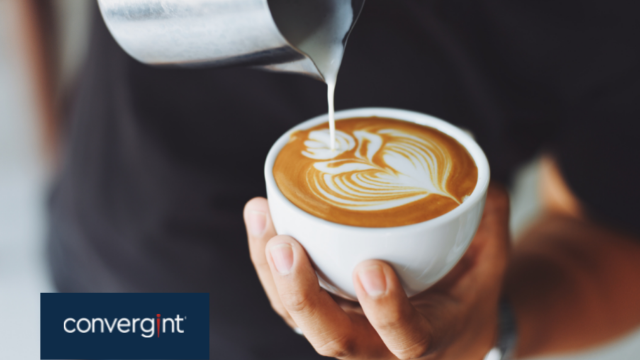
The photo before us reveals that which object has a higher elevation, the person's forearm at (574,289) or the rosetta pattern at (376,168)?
the rosetta pattern at (376,168)

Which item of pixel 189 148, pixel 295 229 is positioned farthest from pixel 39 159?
pixel 295 229

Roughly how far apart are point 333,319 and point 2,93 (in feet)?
8.37

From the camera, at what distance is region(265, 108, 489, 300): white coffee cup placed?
1.73 feet

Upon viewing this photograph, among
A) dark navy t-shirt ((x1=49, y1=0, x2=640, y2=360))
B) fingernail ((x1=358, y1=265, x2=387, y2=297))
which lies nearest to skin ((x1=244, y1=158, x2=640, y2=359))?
fingernail ((x1=358, y1=265, x2=387, y2=297))

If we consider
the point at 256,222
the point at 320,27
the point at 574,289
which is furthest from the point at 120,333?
the point at 574,289

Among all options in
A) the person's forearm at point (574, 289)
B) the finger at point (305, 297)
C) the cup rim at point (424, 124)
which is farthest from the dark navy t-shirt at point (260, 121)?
the finger at point (305, 297)

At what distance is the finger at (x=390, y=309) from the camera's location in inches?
21.1

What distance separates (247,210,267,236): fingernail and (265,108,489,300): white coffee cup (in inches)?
1.3

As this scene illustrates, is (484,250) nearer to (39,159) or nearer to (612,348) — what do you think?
(612,348)

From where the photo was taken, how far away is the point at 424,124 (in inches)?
30.2

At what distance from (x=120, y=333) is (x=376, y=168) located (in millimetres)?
552

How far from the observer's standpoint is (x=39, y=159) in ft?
5.75

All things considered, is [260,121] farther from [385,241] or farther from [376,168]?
[385,241]

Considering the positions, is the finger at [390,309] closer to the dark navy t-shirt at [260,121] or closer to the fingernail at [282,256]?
the fingernail at [282,256]
